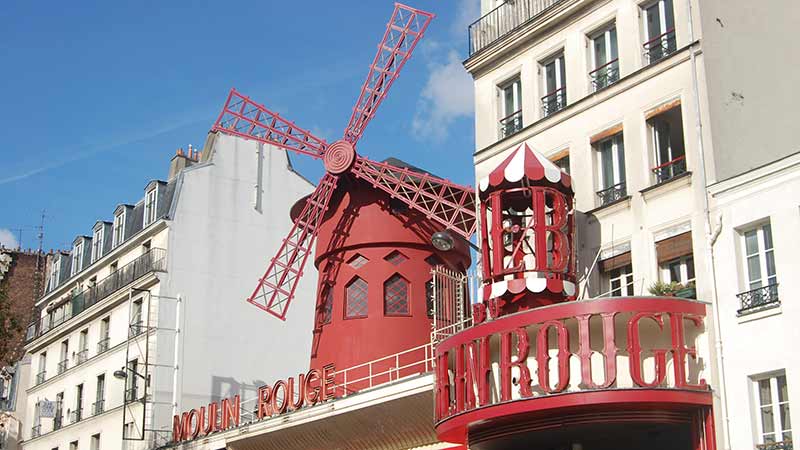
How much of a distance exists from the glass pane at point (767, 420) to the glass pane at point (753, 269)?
4.86 feet

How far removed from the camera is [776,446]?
12.7 meters

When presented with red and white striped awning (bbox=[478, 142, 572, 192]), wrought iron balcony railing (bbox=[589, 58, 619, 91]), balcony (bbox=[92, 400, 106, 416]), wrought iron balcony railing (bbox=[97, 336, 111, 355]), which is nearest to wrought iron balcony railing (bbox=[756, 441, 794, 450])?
red and white striped awning (bbox=[478, 142, 572, 192])

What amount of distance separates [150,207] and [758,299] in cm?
2120

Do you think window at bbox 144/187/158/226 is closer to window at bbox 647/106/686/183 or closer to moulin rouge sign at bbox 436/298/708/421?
moulin rouge sign at bbox 436/298/708/421

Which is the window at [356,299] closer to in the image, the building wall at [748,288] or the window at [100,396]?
the building wall at [748,288]

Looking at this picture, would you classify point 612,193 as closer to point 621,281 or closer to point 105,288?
point 621,281

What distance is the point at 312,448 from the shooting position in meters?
21.8

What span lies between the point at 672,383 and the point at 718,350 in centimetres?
69

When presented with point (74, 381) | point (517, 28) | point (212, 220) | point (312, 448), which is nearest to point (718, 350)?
point (517, 28)

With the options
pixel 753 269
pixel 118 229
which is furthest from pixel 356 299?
pixel 118 229

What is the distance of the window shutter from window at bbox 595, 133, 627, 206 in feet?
3.66

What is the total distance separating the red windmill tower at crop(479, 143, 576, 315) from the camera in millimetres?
14977

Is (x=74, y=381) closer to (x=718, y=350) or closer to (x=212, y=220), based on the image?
(x=212, y=220)

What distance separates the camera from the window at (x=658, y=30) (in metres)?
15.7
